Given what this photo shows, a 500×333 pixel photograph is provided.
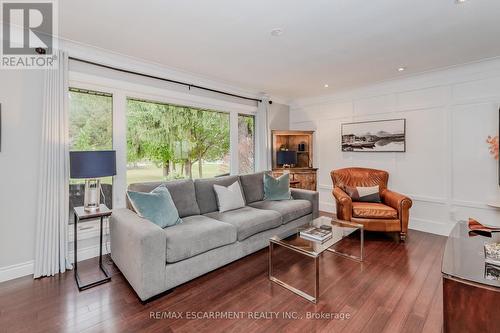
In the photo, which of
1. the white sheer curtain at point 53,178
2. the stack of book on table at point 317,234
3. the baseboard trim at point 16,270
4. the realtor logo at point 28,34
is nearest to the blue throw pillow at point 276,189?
the stack of book on table at point 317,234

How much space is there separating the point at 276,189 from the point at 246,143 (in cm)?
144

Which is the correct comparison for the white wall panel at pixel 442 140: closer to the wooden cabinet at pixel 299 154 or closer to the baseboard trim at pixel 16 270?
the wooden cabinet at pixel 299 154

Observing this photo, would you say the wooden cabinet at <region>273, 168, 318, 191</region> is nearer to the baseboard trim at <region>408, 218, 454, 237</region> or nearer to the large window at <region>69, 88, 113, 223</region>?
the baseboard trim at <region>408, 218, 454, 237</region>

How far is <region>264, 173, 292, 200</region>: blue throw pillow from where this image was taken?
393 centimetres

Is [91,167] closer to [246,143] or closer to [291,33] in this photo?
[291,33]

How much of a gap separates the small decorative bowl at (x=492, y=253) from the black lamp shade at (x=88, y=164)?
3.35 m

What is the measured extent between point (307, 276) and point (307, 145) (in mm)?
3379

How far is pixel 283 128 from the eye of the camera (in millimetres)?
5664

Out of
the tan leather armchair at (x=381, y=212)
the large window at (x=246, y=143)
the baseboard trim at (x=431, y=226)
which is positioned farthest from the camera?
the large window at (x=246, y=143)

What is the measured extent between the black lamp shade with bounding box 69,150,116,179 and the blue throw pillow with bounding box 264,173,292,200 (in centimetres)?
234

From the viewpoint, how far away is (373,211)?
11.4 feet

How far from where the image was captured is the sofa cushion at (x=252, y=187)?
3807 millimetres

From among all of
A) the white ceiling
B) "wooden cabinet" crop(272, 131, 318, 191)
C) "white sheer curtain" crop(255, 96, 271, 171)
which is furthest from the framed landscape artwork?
"white sheer curtain" crop(255, 96, 271, 171)

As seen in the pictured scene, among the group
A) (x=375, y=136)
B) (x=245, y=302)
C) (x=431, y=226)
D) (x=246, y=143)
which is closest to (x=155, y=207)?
(x=245, y=302)
